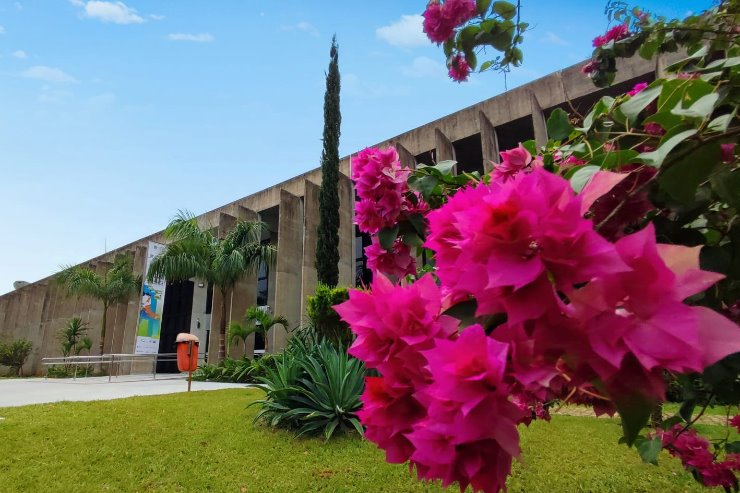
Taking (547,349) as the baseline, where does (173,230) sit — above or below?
above

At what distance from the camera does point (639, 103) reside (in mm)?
941

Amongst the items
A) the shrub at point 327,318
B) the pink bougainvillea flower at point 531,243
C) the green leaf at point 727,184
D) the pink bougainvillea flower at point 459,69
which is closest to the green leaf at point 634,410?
the pink bougainvillea flower at point 531,243

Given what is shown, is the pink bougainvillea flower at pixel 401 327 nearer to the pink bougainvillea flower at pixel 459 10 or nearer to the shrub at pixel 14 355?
the pink bougainvillea flower at pixel 459 10

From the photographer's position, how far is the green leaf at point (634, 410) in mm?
421

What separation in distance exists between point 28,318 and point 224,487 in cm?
3588

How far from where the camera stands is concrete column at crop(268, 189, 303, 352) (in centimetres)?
1504

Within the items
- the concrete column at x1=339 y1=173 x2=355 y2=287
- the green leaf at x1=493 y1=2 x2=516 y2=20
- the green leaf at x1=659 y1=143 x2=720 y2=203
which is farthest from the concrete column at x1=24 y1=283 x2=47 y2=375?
the green leaf at x1=659 y1=143 x2=720 y2=203

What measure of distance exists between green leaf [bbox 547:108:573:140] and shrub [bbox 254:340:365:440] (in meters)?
4.36

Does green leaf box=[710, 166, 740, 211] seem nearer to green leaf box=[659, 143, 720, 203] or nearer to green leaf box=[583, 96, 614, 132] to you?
green leaf box=[659, 143, 720, 203]

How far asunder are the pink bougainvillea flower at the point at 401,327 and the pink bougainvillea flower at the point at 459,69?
1.58m

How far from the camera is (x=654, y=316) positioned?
1.35ft

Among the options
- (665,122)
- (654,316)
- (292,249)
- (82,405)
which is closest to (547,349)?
(654,316)

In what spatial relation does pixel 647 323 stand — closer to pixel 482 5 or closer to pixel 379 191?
pixel 379 191

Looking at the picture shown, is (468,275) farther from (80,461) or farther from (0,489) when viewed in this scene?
(80,461)
